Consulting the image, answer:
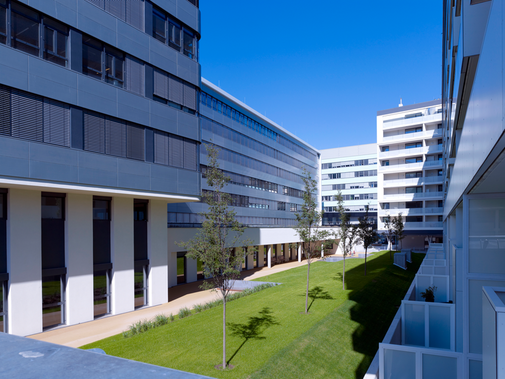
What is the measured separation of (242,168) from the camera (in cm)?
4384

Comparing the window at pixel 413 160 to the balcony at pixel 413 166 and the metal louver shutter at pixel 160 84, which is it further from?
the metal louver shutter at pixel 160 84

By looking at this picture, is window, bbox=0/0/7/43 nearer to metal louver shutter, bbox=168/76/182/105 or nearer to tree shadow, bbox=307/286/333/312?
metal louver shutter, bbox=168/76/182/105

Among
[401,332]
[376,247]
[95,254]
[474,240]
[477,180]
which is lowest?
[376,247]

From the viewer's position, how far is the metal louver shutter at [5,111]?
1334 cm

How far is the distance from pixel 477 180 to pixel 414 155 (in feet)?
196

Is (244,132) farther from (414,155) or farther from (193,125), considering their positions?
(414,155)

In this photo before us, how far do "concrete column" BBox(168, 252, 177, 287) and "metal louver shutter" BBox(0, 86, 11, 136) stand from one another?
16286 millimetres

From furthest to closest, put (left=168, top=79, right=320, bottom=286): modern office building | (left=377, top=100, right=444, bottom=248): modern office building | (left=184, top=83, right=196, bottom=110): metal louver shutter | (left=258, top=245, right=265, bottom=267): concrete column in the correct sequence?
(left=377, top=100, right=444, bottom=248): modern office building → (left=258, top=245, right=265, bottom=267): concrete column → (left=168, top=79, right=320, bottom=286): modern office building → (left=184, top=83, right=196, bottom=110): metal louver shutter

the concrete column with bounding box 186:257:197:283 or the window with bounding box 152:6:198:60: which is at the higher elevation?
the window with bounding box 152:6:198:60

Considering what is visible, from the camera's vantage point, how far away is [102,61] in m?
17.3

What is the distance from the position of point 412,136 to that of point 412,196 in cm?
1007

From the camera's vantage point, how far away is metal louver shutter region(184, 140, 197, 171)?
21.7m

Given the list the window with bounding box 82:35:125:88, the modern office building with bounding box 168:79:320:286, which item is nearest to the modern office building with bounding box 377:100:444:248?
the modern office building with bounding box 168:79:320:286

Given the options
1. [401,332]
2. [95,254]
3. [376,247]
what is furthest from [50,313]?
[376,247]
